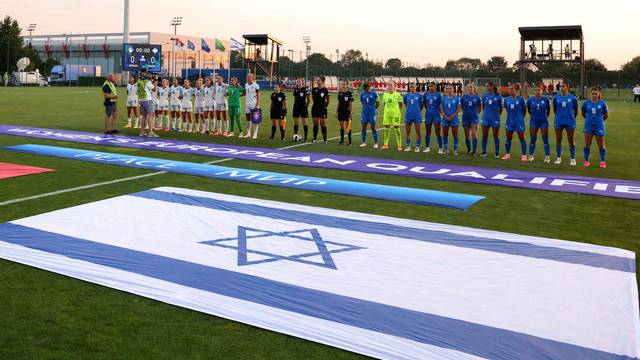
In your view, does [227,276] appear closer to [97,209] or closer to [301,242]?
[301,242]

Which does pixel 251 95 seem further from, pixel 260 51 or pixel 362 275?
pixel 260 51

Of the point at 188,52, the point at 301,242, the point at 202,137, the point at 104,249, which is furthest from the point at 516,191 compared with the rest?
the point at 188,52

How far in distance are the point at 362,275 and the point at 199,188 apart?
448 centimetres

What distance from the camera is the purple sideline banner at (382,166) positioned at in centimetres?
984

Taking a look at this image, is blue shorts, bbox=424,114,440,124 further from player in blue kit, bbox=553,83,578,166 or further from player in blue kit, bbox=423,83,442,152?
player in blue kit, bbox=553,83,578,166

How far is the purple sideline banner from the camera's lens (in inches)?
388

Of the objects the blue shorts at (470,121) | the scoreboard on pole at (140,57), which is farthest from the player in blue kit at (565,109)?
the scoreboard on pole at (140,57)

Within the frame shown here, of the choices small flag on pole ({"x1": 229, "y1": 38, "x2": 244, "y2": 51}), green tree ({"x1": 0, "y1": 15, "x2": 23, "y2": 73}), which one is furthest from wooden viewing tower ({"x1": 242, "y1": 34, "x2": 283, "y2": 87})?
green tree ({"x1": 0, "y1": 15, "x2": 23, "y2": 73})

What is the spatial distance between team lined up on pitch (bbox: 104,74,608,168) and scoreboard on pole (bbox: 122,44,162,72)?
96.4 ft

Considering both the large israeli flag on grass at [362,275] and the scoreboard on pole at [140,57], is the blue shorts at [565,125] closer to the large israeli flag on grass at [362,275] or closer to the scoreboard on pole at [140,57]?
the large israeli flag on grass at [362,275]

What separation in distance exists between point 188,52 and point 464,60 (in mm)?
45581

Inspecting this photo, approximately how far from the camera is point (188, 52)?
308 ft

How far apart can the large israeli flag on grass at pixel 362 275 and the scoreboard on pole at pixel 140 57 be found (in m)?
41.5

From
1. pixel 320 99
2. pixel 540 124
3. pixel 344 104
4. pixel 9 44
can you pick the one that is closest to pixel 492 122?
pixel 540 124
